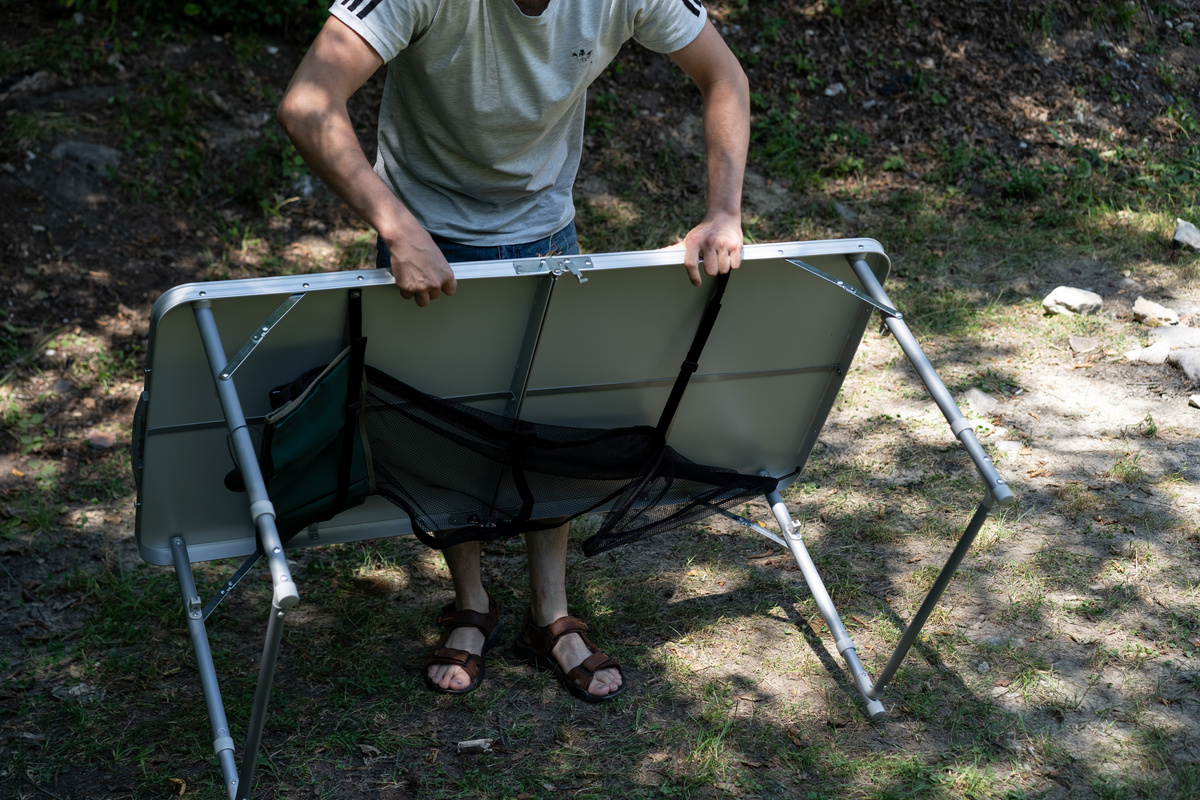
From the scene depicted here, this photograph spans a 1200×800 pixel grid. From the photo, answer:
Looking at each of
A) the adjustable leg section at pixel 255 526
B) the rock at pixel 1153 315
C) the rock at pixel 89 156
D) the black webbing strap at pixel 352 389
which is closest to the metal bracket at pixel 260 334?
the adjustable leg section at pixel 255 526

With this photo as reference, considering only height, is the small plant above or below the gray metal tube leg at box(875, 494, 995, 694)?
below

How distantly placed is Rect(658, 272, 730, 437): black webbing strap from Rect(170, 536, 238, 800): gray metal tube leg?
1.16 metres

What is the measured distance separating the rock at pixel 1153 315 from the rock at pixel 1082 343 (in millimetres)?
298

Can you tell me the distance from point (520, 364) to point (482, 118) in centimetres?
56

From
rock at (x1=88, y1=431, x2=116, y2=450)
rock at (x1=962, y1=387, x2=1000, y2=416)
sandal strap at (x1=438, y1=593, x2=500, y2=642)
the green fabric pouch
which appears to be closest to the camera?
the green fabric pouch

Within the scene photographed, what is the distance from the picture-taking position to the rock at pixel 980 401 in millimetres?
3992

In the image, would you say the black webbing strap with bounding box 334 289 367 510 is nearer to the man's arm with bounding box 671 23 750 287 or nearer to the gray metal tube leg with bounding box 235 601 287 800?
the gray metal tube leg with bounding box 235 601 287 800

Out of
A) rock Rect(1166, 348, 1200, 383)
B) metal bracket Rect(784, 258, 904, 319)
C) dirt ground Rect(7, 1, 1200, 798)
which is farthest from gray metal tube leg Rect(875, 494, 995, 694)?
rock Rect(1166, 348, 1200, 383)

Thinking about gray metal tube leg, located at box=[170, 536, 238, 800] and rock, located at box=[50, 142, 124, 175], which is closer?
gray metal tube leg, located at box=[170, 536, 238, 800]

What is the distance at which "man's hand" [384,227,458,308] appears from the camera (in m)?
1.90

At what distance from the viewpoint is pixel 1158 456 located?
363 cm

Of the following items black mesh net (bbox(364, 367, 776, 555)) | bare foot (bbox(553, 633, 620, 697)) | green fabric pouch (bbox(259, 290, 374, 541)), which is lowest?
bare foot (bbox(553, 633, 620, 697))

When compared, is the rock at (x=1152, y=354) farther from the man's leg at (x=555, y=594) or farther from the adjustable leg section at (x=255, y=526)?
the adjustable leg section at (x=255, y=526)

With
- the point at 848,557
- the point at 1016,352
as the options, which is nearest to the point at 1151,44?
the point at 1016,352
